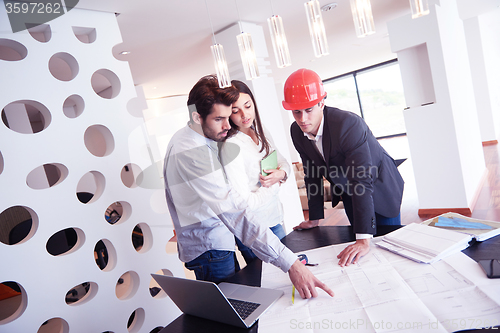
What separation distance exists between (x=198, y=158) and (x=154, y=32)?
2.63m

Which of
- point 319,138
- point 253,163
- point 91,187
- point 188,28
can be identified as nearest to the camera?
point 319,138

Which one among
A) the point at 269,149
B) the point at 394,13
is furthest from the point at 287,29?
the point at 269,149

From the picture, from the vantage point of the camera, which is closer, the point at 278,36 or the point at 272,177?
the point at 278,36

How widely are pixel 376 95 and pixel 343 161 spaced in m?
11.4

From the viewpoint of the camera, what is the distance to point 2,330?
5.81 feet

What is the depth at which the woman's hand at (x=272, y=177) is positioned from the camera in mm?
1808

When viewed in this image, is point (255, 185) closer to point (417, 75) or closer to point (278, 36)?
point (278, 36)

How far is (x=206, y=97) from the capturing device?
1.50 metres

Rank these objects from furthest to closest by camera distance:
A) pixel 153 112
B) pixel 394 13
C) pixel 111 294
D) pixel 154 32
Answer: pixel 153 112, pixel 394 13, pixel 154 32, pixel 111 294

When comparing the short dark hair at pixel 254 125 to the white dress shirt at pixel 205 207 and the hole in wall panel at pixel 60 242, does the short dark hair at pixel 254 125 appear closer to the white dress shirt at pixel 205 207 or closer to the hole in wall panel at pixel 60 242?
the white dress shirt at pixel 205 207

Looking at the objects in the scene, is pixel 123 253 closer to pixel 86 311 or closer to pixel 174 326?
pixel 86 311

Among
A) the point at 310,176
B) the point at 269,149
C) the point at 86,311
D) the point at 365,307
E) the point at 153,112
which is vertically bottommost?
the point at 86,311

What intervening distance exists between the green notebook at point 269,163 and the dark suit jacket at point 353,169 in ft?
0.52

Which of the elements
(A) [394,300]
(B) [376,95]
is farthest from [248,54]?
(B) [376,95]
